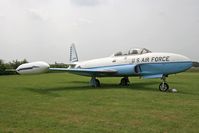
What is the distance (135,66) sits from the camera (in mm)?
16031

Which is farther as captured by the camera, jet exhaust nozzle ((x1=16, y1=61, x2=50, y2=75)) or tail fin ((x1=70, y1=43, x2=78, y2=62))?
tail fin ((x1=70, y1=43, x2=78, y2=62))

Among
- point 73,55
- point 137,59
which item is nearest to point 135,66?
point 137,59

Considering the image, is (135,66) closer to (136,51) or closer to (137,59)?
(137,59)

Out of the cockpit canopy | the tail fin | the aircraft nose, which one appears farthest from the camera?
the tail fin

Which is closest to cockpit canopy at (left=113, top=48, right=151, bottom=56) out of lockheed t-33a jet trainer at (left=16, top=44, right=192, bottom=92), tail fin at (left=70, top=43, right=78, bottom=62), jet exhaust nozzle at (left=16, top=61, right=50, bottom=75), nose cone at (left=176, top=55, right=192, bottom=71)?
lockheed t-33a jet trainer at (left=16, top=44, right=192, bottom=92)

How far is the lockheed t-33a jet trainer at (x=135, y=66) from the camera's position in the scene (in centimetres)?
1430

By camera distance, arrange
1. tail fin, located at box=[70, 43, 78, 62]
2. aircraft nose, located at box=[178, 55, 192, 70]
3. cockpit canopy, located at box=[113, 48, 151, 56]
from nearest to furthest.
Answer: aircraft nose, located at box=[178, 55, 192, 70], cockpit canopy, located at box=[113, 48, 151, 56], tail fin, located at box=[70, 43, 78, 62]

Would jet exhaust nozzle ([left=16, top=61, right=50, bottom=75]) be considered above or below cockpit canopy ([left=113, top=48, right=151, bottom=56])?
below

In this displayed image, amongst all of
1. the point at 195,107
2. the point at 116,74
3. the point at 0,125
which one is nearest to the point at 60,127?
the point at 0,125

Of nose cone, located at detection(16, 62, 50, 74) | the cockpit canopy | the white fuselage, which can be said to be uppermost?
the cockpit canopy

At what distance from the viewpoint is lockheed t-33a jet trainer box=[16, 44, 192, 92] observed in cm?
1430

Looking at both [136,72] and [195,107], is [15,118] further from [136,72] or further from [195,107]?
[136,72]

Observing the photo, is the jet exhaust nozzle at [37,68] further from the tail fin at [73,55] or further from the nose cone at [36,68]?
the tail fin at [73,55]

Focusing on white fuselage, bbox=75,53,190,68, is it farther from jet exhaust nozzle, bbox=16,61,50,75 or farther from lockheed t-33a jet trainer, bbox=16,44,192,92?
jet exhaust nozzle, bbox=16,61,50,75
